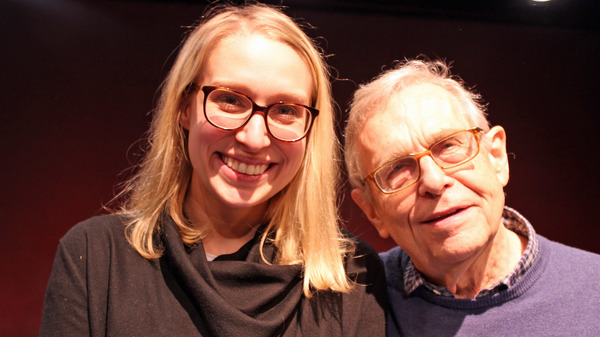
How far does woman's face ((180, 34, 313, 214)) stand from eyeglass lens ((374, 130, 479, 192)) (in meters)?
0.35

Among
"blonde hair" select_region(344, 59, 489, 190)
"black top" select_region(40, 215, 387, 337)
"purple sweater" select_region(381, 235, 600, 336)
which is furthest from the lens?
"blonde hair" select_region(344, 59, 489, 190)

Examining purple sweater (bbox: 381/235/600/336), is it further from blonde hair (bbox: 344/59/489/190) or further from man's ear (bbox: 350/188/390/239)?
blonde hair (bbox: 344/59/489/190)

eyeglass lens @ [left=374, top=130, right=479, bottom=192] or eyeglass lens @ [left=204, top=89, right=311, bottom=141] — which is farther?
eyeglass lens @ [left=374, top=130, right=479, bottom=192]

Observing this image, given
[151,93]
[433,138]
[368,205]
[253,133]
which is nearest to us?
[253,133]

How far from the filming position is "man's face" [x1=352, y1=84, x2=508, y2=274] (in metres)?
1.29

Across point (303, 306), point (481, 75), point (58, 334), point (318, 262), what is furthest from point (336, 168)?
point (481, 75)

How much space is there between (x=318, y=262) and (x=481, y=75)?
1.69 meters

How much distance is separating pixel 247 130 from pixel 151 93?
133 centimetres

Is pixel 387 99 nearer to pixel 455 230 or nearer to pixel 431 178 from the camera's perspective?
pixel 431 178

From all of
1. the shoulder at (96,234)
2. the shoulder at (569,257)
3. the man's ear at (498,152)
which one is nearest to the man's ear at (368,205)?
the man's ear at (498,152)

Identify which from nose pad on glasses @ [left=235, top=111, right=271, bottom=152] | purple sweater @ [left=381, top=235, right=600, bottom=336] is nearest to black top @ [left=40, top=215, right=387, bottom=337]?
purple sweater @ [left=381, top=235, right=600, bottom=336]

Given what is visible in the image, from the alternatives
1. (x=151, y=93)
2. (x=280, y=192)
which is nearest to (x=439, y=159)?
(x=280, y=192)

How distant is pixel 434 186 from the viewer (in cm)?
129

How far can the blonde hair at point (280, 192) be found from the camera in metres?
1.34
